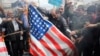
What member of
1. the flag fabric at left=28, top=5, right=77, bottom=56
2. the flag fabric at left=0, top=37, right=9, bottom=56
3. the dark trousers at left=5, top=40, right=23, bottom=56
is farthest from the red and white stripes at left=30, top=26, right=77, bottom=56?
the flag fabric at left=0, top=37, right=9, bottom=56

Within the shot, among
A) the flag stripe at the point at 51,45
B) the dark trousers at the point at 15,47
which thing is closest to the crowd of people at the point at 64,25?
the dark trousers at the point at 15,47

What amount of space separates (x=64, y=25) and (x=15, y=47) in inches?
21.5

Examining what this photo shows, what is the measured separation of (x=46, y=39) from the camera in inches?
99.7

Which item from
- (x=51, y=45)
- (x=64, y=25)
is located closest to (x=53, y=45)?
(x=51, y=45)

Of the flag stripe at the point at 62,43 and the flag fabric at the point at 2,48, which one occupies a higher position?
the flag stripe at the point at 62,43

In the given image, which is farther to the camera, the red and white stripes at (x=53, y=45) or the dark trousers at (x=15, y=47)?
the dark trousers at (x=15, y=47)

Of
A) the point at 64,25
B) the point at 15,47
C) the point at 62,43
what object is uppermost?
the point at 64,25

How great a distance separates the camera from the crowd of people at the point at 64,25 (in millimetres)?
2527

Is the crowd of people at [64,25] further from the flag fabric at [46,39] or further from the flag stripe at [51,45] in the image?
the flag stripe at [51,45]

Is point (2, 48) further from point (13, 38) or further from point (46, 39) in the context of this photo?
point (46, 39)

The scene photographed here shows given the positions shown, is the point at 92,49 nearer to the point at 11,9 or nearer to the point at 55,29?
the point at 55,29

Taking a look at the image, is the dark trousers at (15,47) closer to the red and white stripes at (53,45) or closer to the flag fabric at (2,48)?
the flag fabric at (2,48)

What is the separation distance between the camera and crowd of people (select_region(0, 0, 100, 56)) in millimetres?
2527

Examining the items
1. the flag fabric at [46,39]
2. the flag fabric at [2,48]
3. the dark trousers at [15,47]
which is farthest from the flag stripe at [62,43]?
the flag fabric at [2,48]
